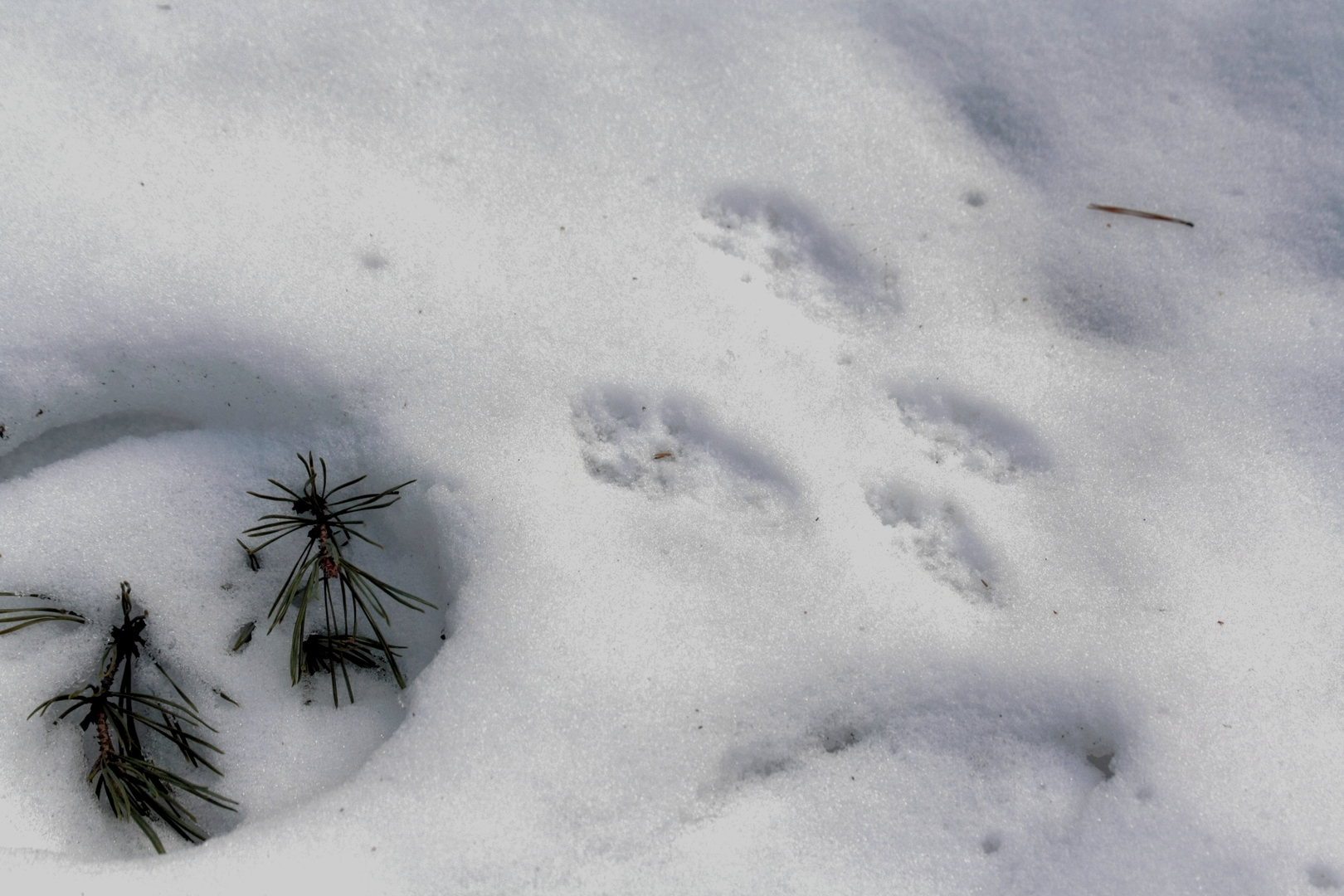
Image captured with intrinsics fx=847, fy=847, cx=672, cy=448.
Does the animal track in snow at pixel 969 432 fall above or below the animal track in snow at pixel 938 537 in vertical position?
above

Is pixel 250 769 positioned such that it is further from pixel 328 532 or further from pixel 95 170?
pixel 95 170

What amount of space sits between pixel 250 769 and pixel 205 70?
1299mm

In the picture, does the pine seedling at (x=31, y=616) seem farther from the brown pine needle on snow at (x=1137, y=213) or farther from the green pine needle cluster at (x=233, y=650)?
the brown pine needle on snow at (x=1137, y=213)

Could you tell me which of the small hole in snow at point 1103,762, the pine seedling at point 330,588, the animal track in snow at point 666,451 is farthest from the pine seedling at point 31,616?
A: the small hole in snow at point 1103,762

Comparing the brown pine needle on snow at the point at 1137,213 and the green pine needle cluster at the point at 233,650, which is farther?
the brown pine needle on snow at the point at 1137,213

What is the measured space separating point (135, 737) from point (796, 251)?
147 centimetres

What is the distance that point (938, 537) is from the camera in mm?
1598

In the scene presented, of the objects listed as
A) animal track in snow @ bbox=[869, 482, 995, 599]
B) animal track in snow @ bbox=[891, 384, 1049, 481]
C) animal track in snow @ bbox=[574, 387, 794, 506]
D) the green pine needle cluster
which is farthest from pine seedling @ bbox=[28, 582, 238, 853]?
animal track in snow @ bbox=[891, 384, 1049, 481]

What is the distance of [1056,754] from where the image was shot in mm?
1533

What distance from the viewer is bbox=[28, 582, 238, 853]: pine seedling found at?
4.68 ft

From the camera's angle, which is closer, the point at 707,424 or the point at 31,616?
the point at 31,616

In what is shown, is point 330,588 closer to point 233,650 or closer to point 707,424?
point 233,650

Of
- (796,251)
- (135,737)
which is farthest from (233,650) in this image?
(796,251)

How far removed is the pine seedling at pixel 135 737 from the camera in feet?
4.68
